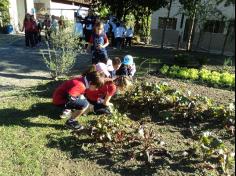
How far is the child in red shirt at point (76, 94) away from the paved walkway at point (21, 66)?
2.34m

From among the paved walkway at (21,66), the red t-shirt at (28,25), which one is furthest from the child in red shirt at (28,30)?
the paved walkway at (21,66)

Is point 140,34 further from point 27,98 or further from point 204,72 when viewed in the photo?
point 27,98

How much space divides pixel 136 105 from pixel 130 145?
5.26ft

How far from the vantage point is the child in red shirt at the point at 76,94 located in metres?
4.95

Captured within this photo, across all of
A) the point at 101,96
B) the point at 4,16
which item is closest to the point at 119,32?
the point at 4,16

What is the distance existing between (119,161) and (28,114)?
2176 millimetres

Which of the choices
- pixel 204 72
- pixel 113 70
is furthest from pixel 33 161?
pixel 204 72

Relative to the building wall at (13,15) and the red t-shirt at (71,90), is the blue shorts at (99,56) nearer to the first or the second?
the red t-shirt at (71,90)

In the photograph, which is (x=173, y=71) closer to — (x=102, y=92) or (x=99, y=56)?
(x=99, y=56)

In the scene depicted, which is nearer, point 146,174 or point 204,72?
point 146,174

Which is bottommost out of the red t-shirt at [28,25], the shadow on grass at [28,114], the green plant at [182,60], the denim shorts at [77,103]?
the shadow on grass at [28,114]

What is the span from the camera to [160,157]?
445 cm

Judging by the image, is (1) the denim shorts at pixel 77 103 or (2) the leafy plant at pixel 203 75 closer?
(1) the denim shorts at pixel 77 103

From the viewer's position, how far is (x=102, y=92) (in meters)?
5.92
